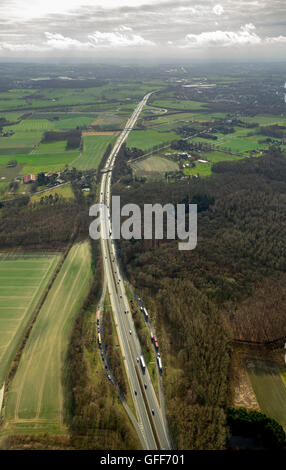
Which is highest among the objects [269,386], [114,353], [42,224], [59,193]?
[59,193]

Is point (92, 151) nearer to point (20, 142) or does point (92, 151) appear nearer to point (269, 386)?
point (20, 142)

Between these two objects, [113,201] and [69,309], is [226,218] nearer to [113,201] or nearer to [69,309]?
[113,201]

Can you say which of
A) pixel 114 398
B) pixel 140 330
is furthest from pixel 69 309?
pixel 114 398

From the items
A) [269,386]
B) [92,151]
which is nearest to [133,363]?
[269,386]

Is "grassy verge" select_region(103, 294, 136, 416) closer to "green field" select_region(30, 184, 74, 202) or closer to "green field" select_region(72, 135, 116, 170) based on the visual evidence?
"green field" select_region(30, 184, 74, 202)

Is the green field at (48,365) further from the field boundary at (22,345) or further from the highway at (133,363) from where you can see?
the highway at (133,363)
